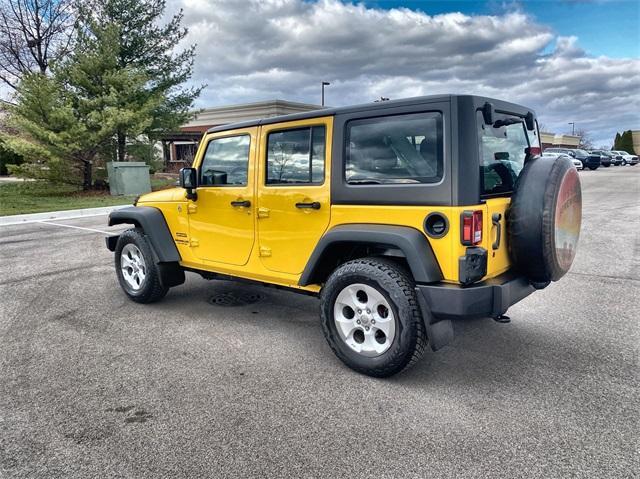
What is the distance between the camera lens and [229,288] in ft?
19.2

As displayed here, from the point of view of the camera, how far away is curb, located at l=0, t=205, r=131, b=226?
488 inches

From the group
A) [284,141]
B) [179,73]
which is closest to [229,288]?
[284,141]

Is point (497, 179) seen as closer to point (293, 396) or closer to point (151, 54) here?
point (293, 396)

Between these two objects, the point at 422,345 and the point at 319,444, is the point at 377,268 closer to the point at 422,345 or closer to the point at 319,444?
the point at 422,345

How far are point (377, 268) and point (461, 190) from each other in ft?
2.53

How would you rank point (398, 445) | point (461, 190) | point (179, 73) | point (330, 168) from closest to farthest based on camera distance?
1. point (398, 445)
2. point (461, 190)
3. point (330, 168)
4. point (179, 73)

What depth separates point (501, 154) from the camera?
11.4ft

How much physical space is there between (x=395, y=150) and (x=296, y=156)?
3.05ft

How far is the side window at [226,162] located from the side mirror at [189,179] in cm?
9

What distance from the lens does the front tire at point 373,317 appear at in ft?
10.2

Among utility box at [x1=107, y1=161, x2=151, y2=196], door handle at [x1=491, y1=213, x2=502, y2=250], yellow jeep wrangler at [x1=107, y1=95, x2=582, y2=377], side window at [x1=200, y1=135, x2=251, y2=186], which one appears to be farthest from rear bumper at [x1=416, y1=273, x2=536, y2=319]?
utility box at [x1=107, y1=161, x2=151, y2=196]

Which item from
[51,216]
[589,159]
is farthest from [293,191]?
[589,159]

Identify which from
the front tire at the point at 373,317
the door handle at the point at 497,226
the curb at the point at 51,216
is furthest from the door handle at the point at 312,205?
the curb at the point at 51,216

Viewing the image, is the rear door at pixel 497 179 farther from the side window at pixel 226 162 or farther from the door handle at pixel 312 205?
the side window at pixel 226 162
